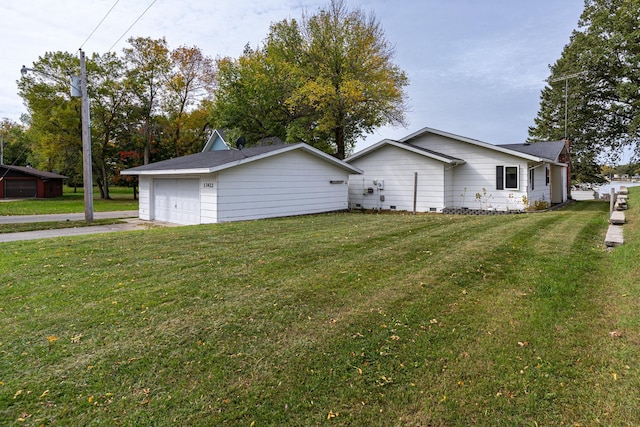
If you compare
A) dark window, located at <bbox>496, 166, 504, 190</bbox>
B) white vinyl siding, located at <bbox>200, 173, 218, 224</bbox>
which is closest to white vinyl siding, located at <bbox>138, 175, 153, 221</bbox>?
white vinyl siding, located at <bbox>200, 173, 218, 224</bbox>

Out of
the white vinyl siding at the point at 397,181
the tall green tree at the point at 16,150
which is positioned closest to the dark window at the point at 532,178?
the white vinyl siding at the point at 397,181

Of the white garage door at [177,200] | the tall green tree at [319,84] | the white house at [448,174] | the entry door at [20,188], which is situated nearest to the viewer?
the white garage door at [177,200]

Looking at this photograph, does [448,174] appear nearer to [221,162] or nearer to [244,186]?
[244,186]

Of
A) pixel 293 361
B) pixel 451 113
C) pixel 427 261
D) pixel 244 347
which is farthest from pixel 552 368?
pixel 451 113

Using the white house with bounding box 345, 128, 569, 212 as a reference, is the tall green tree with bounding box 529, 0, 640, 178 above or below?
above

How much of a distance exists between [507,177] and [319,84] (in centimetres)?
1195

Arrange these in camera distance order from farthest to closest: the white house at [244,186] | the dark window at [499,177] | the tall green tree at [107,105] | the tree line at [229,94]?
1. the tall green tree at [107,105]
2. the tree line at [229,94]
3. the dark window at [499,177]
4. the white house at [244,186]

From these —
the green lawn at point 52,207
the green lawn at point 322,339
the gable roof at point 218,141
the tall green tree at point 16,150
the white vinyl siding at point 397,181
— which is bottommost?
the green lawn at point 322,339

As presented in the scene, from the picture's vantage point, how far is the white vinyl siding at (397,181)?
1647 cm

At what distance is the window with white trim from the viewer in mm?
15645

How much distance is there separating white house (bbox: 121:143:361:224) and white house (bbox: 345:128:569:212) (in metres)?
1.60

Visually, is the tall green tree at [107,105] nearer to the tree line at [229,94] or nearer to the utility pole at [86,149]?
the tree line at [229,94]

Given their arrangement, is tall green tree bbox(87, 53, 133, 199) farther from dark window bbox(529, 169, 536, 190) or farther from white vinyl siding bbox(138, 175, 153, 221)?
dark window bbox(529, 169, 536, 190)

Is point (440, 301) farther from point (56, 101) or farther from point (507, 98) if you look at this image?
point (56, 101)
